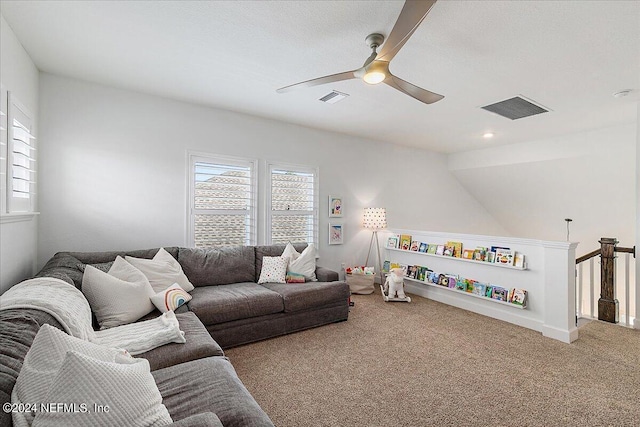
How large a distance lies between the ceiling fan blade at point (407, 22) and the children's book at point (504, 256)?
9.01ft

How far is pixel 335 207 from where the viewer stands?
491cm

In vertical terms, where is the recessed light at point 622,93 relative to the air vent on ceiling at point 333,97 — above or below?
A: below

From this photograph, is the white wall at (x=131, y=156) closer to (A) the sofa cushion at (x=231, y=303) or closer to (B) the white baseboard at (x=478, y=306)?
(A) the sofa cushion at (x=231, y=303)

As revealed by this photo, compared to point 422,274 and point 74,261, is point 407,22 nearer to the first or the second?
point 74,261

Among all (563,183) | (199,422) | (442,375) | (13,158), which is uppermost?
(563,183)

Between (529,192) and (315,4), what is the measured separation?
18.3ft

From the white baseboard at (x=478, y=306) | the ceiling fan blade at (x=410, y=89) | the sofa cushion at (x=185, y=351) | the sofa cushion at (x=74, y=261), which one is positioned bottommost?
the white baseboard at (x=478, y=306)

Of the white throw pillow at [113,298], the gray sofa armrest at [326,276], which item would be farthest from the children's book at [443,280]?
the white throw pillow at [113,298]

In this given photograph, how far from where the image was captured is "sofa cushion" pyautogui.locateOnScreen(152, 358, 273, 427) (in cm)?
123

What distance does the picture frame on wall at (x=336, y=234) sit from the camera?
192 inches

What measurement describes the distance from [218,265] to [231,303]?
0.76m

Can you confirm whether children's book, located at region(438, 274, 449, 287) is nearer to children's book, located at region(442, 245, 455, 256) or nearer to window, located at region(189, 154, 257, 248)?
children's book, located at region(442, 245, 455, 256)

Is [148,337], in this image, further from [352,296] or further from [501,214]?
[501,214]

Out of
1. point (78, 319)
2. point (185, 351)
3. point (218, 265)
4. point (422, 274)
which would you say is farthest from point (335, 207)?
point (78, 319)
